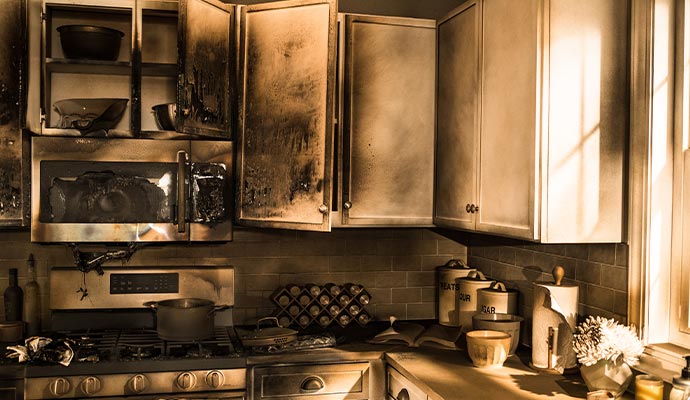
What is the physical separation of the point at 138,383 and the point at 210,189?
93 cm

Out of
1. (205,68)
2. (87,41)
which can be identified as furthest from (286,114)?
(87,41)

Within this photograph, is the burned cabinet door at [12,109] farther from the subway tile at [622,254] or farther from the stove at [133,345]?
the subway tile at [622,254]

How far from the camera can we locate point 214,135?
3236mm

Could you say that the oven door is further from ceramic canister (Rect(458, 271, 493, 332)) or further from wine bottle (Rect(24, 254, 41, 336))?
ceramic canister (Rect(458, 271, 493, 332))

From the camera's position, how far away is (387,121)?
3545 millimetres

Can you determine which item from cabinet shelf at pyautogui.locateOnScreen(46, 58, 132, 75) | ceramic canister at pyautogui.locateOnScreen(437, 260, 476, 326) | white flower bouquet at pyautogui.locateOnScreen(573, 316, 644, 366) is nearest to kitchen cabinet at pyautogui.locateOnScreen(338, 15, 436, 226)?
ceramic canister at pyautogui.locateOnScreen(437, 260, 476, 326)

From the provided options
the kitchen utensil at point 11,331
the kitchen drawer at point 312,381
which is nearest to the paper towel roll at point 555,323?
the kitchen drawer at point 312,381

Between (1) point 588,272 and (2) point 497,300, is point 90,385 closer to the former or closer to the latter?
(2) point 497,300

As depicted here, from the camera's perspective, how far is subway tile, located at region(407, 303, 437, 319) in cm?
401

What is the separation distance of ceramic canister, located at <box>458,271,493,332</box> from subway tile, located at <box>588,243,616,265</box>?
0.67 m

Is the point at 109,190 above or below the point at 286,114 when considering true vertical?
below

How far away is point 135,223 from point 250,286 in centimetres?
73

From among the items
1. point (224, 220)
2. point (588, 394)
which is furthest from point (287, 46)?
point (588, 394)

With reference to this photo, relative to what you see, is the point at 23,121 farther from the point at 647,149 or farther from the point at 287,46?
the point at 647,149
